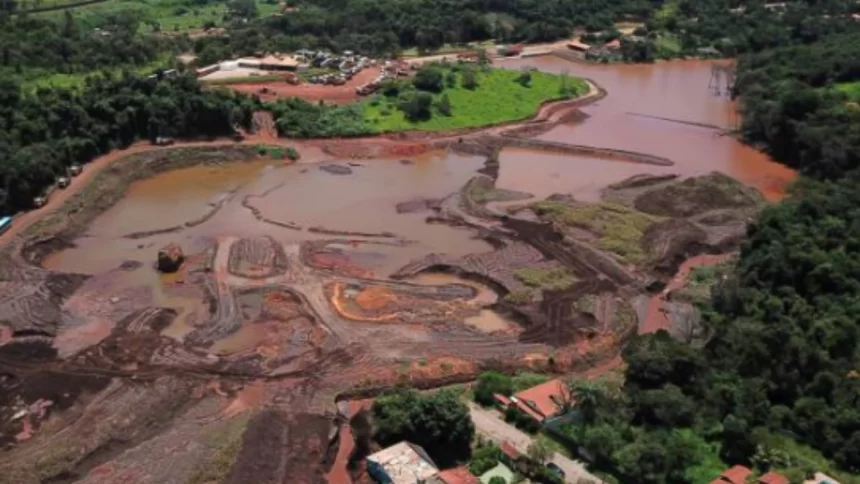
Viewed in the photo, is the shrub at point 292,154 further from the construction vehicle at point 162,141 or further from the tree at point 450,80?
the tree at point 450,80

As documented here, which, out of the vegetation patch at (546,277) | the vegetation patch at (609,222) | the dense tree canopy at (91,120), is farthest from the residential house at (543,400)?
the dense tree canopy at (91,120)

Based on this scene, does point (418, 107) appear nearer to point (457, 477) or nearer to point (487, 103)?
point (487, 103)

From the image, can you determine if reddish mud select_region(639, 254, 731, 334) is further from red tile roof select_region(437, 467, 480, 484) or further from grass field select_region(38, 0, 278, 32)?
grass field select_region(38, 0, 278, 32)

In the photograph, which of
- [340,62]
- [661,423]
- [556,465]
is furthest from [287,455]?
[340,62]

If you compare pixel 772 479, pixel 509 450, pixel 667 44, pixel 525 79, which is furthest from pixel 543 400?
pixel 667 44

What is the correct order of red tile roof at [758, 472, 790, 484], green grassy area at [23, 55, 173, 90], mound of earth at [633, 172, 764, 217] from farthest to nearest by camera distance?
green grassy area at [23, 55, 173, 90] < mound of earth at [633, 172, 764, 217] < red tile roof at [758, 472, 790, 484]

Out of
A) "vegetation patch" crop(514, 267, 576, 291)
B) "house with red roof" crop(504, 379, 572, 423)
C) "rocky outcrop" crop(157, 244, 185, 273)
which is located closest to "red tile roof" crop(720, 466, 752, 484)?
"house with red roof" crop(504, 379, 572, 423)

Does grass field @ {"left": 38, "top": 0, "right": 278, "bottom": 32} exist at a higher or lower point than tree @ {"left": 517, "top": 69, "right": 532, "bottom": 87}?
higher

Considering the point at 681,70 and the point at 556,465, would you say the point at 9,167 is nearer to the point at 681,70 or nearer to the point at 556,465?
the point at 556,465
